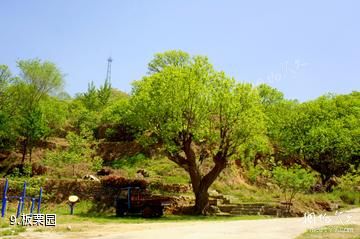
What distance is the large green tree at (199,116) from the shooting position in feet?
74.7

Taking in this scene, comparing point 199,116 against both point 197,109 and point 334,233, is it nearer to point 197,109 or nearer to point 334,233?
point 197,109

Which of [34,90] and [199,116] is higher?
[34,90]

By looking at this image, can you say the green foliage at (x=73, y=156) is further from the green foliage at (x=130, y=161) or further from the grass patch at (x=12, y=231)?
the grass patch at (x=12, y=231)

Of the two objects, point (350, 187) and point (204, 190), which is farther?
Answer: point (350, 187)

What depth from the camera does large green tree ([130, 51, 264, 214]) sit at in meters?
22.8

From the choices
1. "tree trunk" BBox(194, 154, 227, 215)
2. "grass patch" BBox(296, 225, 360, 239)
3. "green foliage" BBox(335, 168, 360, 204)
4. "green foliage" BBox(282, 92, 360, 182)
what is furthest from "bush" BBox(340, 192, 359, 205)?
"grass patch" BBox(296, 225, 360, 239)

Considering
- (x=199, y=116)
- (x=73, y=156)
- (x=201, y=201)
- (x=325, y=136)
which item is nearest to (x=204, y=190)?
(x=201, y=201)

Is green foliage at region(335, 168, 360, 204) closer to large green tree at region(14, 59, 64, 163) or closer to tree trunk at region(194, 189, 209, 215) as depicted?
tree trunk at region(194, 189, 209, 215)

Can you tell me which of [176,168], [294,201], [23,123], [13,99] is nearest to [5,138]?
[23,123]

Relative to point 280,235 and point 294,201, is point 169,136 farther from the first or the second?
point 280,235

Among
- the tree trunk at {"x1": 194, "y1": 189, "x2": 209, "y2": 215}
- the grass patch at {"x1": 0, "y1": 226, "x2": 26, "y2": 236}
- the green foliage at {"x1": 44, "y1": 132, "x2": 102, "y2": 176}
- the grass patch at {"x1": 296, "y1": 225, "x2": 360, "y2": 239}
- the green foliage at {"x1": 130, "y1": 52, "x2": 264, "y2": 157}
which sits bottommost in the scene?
the grass patch at {"x1": 296, "y1": 225, "x2": 360, "y2": 239}

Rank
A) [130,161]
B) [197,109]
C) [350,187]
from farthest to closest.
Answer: [130,161], [350,187], [197,109]

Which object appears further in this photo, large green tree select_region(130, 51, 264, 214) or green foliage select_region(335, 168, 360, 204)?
green foliage select_region(335, 168, 360, 204)

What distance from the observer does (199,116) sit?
23250mm
